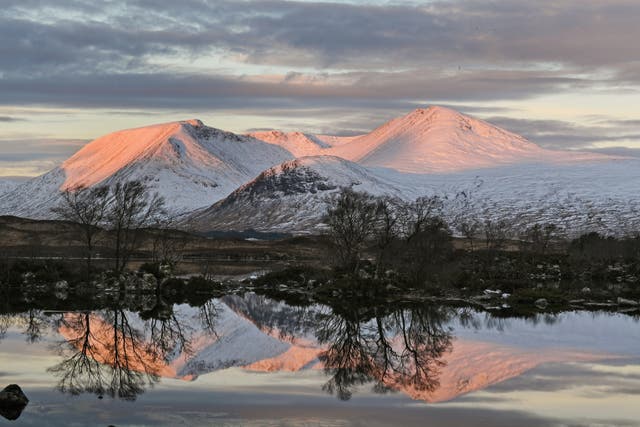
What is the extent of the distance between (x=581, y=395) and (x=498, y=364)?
5989 millimetres

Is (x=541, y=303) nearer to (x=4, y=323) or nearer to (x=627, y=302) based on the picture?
(x=627, y=302)

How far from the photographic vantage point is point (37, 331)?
39.7m

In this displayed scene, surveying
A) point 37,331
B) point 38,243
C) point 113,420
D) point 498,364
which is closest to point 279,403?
point 113,420

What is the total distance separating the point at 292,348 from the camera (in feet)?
117

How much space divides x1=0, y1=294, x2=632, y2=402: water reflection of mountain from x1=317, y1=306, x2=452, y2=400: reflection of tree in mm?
33

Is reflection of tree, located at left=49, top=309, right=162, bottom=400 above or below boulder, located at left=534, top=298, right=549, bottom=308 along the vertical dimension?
below

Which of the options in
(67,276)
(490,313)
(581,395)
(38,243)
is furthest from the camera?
(38,243)

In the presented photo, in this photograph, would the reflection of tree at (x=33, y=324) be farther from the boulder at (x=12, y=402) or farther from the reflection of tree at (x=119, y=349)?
the boulder at (x=12, y=402)

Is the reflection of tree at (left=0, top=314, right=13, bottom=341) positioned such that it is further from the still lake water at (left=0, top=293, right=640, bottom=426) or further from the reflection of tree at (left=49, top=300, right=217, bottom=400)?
the reflection of tree at (left=49, top=300, right=217, bottom=400)

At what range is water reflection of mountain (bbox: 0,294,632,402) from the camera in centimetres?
2742

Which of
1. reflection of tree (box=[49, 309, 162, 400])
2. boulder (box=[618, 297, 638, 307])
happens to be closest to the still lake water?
reflection of tree (box=[49, 309, 162, 400])

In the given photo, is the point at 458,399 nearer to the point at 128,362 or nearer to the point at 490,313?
the point at 128,362

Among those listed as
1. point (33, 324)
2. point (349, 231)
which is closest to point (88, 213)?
point (349, 231)

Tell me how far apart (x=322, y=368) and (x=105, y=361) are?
6937mm
